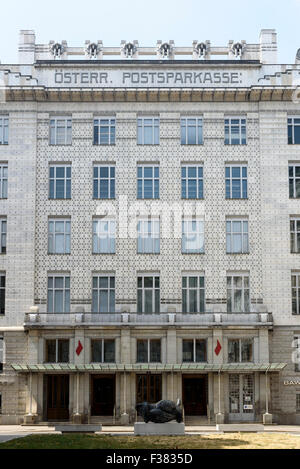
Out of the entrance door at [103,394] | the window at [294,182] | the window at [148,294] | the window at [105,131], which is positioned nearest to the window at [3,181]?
the window at [105,131]

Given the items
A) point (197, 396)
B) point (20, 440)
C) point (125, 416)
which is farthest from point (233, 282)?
point (20, 440)

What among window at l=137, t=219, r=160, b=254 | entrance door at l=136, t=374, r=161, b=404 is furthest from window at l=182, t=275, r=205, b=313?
entrance door at l=136, t=374, r=161, b=404

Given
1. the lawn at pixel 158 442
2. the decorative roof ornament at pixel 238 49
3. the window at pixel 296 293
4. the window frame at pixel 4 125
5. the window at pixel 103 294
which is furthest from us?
the decorative roof ornament at pixel 238 49

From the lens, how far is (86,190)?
2183 inches

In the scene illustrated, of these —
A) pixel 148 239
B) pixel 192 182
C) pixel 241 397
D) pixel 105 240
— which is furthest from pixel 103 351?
pixel 192 182

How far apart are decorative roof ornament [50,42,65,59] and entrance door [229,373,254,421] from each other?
25.8 meters

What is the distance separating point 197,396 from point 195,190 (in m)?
14.2

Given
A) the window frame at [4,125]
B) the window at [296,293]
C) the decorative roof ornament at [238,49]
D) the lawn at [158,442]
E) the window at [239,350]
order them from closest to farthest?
1. the lawn at [158,442]
2. the window at [239,350]
3. the window at [296,293]
4. the window frame at [4,125]
5. the decorative roof ornament at [238,49]

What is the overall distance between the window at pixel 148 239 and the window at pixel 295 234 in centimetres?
924

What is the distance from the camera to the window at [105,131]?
56.2 meters

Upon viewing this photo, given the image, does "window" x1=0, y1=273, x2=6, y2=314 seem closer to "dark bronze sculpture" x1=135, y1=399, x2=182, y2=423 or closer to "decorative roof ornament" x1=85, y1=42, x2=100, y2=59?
"dark bronze sculpture" x1=135, y1=399, x2=182, y2=423

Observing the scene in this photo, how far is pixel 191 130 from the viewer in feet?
185

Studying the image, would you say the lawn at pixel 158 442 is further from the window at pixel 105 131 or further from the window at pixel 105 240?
the window at pixel 105 131
